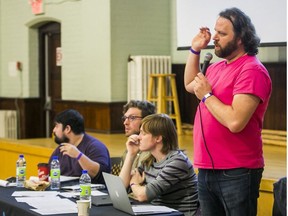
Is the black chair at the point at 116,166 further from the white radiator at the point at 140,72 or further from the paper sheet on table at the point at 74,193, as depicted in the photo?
the white radiator at the point at 140,72

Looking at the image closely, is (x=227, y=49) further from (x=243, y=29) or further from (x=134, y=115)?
(x=134, y=115)

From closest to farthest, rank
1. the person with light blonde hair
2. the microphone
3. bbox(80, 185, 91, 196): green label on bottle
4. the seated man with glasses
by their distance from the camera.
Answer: the microphone
bbox(80, 185, 91, 196): green label on bottle
the person with light blonde hair
the seated man with glasses

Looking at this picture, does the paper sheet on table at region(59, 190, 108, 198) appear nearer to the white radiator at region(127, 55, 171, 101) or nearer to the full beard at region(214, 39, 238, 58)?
the full beard at region(214, 39, 238, 58)

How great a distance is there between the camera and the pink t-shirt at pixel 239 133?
2883mm

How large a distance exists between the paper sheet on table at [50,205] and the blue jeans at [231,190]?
2.13ft

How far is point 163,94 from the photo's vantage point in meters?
8.59

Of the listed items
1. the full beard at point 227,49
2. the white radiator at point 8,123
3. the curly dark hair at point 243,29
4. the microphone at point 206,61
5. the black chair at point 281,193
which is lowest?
the white radiator at point 8,123

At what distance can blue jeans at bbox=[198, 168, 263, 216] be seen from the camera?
289cm

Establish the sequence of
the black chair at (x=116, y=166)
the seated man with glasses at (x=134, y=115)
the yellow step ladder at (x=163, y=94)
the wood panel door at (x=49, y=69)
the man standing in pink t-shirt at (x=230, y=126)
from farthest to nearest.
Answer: the wood panel door at (x=49, y=69)
the yellow step ladder at (x=163, y=94)
the black chair at (x=116, y=166)
the seated man with glasses at (x=134, y=115)
the man standing in pink t-shirt at (x=230, y=126)

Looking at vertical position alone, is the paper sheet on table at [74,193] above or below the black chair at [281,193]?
below

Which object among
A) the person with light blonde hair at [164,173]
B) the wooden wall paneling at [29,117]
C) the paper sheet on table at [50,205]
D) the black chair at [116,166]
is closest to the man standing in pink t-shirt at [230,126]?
the person with light blonde hair at [164,173]

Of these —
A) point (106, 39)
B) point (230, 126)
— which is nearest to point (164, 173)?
point (230, 126)

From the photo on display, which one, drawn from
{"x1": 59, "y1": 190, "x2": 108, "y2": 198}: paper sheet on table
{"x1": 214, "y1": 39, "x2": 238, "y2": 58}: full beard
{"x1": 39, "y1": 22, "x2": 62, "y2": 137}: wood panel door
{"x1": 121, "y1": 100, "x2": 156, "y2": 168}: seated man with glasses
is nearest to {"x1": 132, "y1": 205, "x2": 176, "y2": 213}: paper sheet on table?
{"x1": 59, "y1": 190, "x2": 108, "y2": 198}: paper sheet on table

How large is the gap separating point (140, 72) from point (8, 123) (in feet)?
9.07
